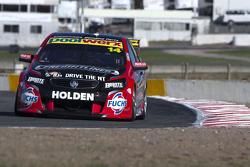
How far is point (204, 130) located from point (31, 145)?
133 inches

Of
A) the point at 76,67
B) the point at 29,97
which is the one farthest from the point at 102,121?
the point at 29,97

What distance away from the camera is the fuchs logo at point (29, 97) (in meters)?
14.4

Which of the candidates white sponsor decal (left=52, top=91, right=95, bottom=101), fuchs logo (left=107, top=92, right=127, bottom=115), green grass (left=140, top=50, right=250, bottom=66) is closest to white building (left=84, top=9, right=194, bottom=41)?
green grass (left=140, top=50, right=250, bottom=66)

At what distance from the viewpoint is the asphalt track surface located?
1371 centimetres

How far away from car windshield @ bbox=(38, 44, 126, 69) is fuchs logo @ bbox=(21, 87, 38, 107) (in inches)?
37.5

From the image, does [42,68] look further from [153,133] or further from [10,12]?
[10,12]

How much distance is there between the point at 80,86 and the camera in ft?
47.2

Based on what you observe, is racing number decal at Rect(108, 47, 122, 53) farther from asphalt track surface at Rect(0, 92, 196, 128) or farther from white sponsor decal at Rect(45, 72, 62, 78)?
white sponsor decal at Rect(45, 72, 62, 78)

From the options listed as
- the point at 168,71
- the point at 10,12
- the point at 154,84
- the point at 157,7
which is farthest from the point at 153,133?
the point at 157,7

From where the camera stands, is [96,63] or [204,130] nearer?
[204,130]

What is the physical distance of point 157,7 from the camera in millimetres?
116312

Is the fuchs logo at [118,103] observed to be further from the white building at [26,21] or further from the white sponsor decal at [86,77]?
the white building at [26,21]

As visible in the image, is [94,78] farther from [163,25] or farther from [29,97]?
[163,25]

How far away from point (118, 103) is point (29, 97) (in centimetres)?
140
